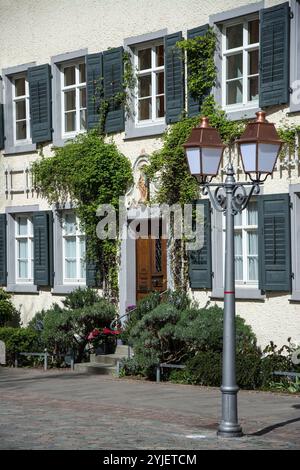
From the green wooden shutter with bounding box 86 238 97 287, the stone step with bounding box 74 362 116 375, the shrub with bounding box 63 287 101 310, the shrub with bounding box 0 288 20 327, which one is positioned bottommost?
the stone step with bounding box 74 362 116 375

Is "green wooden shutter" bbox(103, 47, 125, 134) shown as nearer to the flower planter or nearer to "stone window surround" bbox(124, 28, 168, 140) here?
"stone window surround" bbox(124, 28, 168, 140)

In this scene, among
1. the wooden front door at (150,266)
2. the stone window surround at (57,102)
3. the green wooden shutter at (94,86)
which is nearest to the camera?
the wooden front door at (150,266)

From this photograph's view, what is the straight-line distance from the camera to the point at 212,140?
11578mm

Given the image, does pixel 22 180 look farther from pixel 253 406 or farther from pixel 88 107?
pixel 253 406

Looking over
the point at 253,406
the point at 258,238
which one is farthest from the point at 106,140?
the point at 253,406

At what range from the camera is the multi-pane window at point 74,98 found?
21.2 metres

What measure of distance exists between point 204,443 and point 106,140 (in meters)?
10.3

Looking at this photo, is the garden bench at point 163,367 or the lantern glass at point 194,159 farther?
the garden bench at point 163,367

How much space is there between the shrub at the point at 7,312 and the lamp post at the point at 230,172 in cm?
1129

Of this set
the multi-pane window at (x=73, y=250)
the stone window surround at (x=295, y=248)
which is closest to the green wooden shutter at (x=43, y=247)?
the multi-pane window at (x=73, y=250)

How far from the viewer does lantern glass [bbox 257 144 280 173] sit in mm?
11242

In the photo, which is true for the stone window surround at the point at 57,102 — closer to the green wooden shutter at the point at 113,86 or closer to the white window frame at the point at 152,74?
the green wooden shutter at the point at 113,86

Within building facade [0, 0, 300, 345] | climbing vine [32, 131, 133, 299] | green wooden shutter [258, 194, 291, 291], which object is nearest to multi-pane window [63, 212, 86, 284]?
building facade [0, 0, 300, 345]

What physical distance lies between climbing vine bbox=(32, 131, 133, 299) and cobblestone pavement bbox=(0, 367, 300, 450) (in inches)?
127
